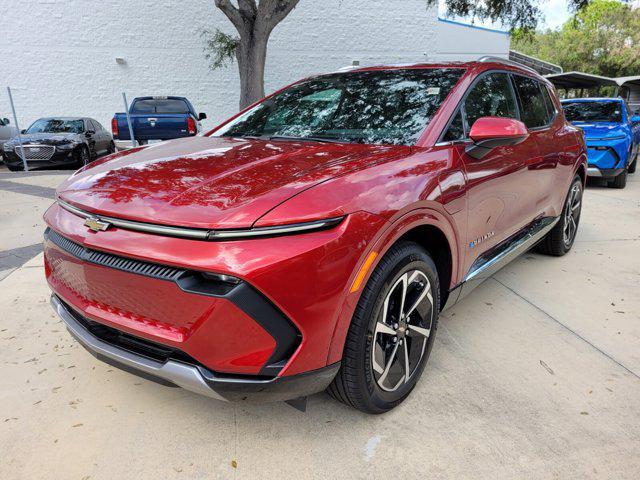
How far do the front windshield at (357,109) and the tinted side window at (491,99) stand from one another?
0.18 metres

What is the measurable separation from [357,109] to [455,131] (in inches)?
23.3

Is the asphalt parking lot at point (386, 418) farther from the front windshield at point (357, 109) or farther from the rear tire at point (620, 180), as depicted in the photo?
the rear tire at point (620, 180)

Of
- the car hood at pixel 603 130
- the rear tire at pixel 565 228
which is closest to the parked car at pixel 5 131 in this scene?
the rear tire at pixel 565 228

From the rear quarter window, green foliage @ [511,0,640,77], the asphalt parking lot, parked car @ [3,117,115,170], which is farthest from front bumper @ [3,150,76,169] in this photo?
green foliage @ [511,0,640,77]

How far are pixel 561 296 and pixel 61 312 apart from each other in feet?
11.6

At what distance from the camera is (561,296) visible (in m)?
3.68

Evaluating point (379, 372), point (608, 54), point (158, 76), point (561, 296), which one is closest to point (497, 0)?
point (158, 76)

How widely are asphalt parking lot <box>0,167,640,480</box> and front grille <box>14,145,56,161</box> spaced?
913 centimetres

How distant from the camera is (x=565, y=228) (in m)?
4.49

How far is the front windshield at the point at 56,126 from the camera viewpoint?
12133mm

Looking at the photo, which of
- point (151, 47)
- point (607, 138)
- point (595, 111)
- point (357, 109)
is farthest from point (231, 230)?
point (151, 47)

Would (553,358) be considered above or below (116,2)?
below

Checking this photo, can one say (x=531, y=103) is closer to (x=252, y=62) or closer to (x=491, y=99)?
(x=491, y=99)

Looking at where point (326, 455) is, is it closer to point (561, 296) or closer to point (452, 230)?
point (452, 230)
